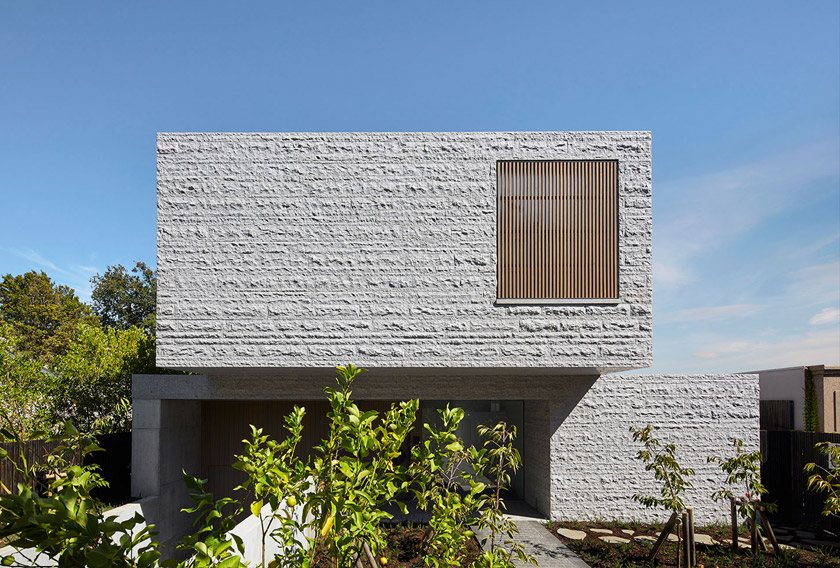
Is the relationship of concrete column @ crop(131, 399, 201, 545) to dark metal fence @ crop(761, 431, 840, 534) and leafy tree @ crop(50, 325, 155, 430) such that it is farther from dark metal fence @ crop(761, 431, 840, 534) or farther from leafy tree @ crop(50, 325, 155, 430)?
dark metal fence @ crop(761, 431, 840, 534)

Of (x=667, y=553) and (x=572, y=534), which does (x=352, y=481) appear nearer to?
(x=667, y=553)

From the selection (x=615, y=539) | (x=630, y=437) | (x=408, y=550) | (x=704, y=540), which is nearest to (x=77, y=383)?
(x=408, y=550)

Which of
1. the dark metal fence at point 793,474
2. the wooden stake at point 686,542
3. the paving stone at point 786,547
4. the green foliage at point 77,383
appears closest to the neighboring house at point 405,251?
→ the wooden stake at point 686,542

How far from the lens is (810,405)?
13336mm

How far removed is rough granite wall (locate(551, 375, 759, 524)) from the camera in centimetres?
1041

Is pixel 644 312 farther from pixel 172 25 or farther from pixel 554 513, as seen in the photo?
pixel 172 25

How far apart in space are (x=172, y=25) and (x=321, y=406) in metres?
8.02

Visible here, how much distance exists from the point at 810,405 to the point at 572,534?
8220 millimetres

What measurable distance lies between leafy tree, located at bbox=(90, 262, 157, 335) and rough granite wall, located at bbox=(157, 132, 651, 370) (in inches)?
1209

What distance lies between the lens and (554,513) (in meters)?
10.3

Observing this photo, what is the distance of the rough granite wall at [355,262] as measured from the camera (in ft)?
30.0

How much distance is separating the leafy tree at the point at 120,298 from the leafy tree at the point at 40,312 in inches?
216

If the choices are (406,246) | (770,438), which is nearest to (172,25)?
(406,246)

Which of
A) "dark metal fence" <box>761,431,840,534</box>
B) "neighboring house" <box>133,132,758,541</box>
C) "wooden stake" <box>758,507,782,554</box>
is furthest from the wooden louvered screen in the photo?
"dark metal fence" <box>761,431,840,534</box>
